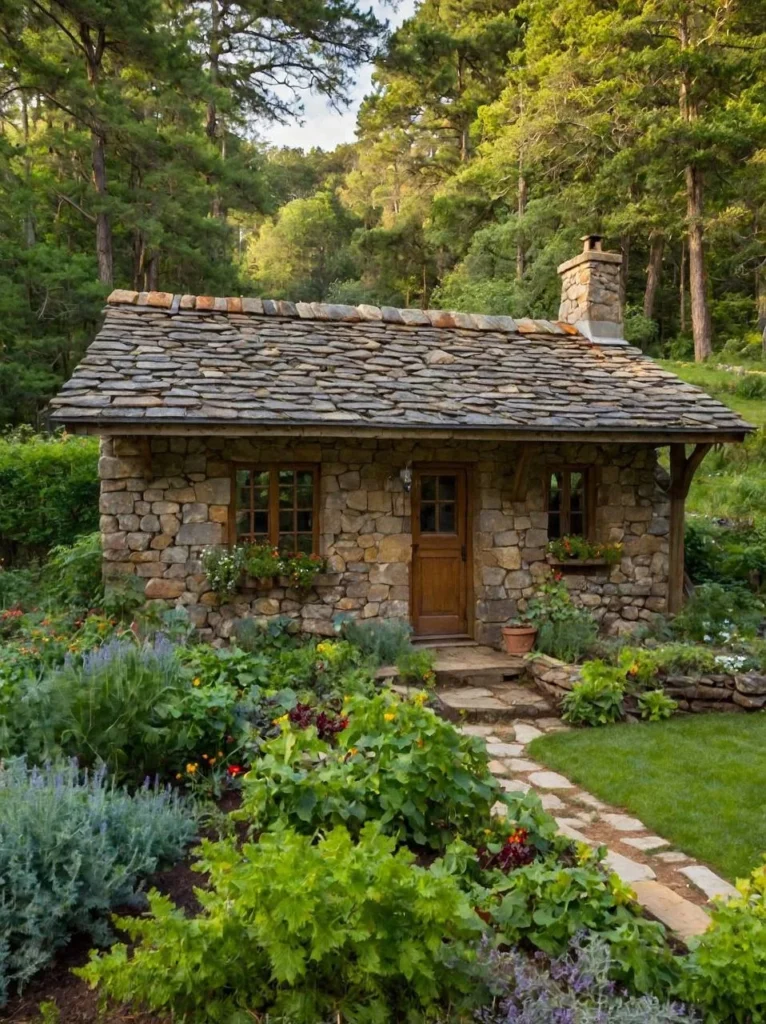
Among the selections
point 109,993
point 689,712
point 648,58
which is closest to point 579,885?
point 109,993

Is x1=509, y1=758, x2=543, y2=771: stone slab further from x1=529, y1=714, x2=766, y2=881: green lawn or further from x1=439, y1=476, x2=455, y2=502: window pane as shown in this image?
x1=439, y1=476, x2=455, y2=502: window pane

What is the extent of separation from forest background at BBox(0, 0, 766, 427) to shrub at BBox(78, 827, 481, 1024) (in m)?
14.2

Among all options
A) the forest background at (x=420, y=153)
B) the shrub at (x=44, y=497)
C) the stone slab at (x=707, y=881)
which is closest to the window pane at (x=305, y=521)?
the shrub at (x=44, y=497)

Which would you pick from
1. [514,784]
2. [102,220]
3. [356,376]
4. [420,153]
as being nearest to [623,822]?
[514,784]

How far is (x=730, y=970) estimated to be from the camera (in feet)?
7.38

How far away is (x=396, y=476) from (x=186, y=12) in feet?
57.3

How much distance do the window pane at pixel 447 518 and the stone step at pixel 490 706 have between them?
1.95 m

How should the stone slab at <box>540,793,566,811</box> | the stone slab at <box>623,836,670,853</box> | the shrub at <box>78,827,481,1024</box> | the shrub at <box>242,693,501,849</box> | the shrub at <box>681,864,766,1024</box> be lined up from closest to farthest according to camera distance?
1. the shrub at <box>78,827,481,1024</box>
2. the shrub at <box>681,864,766,1024</box>
3. the shrub at <box>242,693,501,849</box>
4. the stone slab at <box>623,836,670,853</box>
5. the stone slab at <box>540,793,566,811</box>

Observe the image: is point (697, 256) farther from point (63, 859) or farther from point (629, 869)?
point (63, 859)

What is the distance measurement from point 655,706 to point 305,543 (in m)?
3.64

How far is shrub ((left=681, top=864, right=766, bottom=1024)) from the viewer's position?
222cm

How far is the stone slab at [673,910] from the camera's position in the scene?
2.99 metres

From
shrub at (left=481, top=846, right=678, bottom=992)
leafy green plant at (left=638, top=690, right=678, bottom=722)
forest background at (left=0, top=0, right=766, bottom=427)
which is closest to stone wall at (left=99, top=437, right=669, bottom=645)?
leafy green plant at (left=638, top=690, right=678, bottom=722)

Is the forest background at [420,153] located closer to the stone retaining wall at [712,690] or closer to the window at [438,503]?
the window at [438,503]
